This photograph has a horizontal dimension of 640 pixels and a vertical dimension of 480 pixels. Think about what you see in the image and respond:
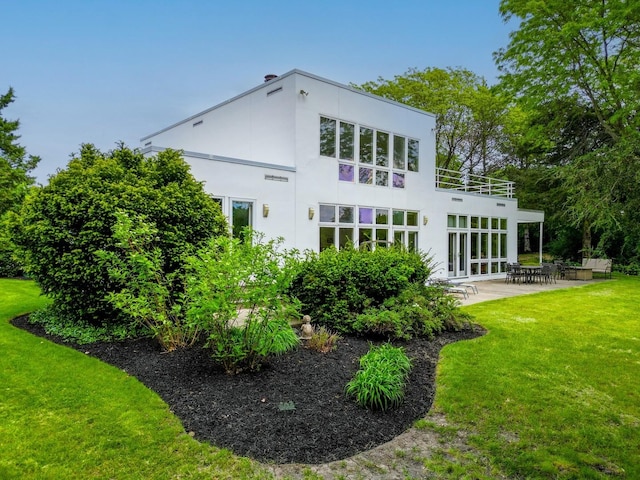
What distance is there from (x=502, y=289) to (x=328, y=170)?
7350 mm

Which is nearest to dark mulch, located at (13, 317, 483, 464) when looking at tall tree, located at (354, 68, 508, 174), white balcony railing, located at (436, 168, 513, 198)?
white balcony railing, located at (436, 168, 513, 198)

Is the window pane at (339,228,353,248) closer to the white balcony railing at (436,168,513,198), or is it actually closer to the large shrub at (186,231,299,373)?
the white balcony railing at (436,168,513,198)

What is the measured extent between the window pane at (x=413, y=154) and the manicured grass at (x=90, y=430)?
12640 mm

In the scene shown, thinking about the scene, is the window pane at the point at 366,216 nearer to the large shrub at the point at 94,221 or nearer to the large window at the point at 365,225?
the large window at the point at 365,225

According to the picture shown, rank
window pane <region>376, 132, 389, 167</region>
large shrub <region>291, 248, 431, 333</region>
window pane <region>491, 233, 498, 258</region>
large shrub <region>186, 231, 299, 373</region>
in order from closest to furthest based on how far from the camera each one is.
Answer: large shrub <region>186, 231, 299, 373</region>
large shrub <region>291, 248, 431, 333</region>
window pane <region>376, 132, 389, 167</region>
window pane <region>491, 233, 498, 258</region>

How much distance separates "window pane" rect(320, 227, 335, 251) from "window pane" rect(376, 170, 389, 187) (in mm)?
2723

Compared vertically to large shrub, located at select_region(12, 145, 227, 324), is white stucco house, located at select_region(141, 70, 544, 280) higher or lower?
higher

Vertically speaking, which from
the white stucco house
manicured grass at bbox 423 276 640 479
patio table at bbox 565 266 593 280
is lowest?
manicured grass at bbox 423 276 640 479

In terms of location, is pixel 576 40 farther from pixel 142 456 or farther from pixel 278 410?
pixel 142 456

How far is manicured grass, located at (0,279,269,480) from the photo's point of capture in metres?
2.96

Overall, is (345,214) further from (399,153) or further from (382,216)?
(399,153)

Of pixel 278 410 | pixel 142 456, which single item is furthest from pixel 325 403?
pixel 142 456

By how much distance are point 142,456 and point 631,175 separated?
5.24 meters

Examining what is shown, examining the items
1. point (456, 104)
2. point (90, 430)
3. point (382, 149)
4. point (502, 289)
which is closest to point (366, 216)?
point (382, 149)
